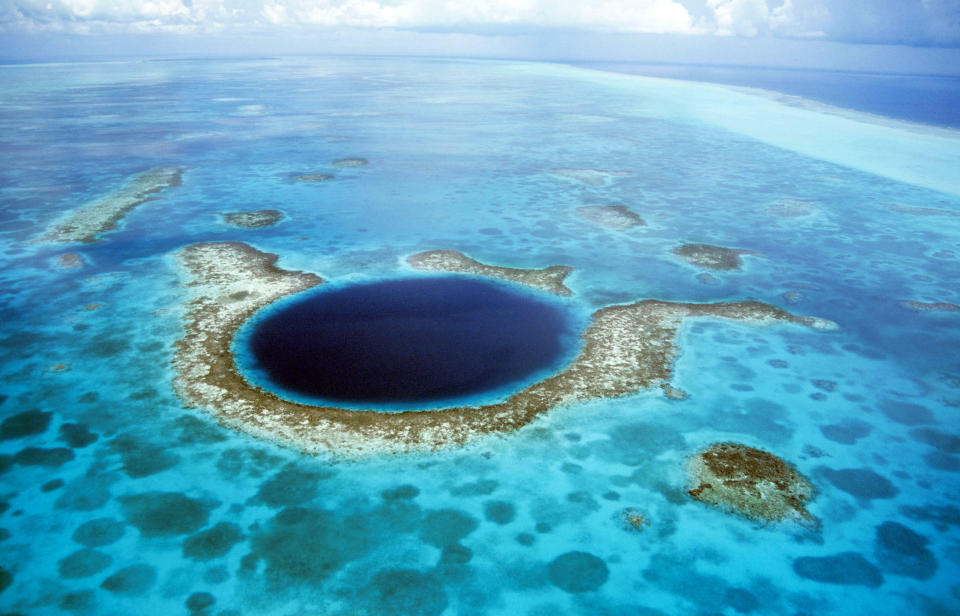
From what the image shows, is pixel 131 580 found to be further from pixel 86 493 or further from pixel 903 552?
pixel 903 552

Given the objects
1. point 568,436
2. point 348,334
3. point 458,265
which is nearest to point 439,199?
point 458,265

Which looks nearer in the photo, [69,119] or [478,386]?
[478,386]

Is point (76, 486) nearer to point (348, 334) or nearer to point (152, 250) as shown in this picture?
point (348, 334)

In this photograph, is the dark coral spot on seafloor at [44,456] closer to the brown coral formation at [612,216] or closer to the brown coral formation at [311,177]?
the brown coral formation at [612,216]

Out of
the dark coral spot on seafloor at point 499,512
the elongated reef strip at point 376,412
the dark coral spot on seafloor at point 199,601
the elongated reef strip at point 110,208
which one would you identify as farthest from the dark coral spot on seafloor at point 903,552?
the elongated reef strip at point 110,208

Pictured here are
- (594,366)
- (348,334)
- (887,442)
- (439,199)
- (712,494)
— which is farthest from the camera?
(439,199)
